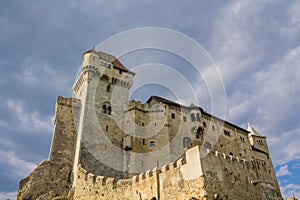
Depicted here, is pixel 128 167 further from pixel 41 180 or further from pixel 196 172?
pixel 196 172

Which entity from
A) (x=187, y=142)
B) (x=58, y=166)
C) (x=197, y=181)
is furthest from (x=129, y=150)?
(x=197, y=181)

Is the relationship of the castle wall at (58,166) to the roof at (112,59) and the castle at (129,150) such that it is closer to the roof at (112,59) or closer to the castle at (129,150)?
the castle at (129,150)

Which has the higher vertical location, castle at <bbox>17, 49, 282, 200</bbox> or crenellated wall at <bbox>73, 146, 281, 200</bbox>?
castle at <bbox>17, 49, 282, 200</bbox>

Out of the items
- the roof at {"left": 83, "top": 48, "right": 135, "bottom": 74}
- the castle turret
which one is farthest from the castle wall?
the roof at {"left": 83, "top": 48, "right": 135, "bottom": 74}

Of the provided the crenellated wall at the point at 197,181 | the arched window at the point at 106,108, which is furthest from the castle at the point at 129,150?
the arched window at the point at 106,108

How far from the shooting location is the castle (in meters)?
15.6

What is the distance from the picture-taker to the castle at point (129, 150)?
51.0 feet

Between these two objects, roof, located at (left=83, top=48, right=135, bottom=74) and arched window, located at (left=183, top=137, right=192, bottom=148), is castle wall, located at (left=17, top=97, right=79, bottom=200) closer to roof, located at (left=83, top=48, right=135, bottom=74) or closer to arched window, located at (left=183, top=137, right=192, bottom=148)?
roof, located at (left=83, top=48, right=135, bottom=74)

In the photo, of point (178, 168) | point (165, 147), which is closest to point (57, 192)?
point (165, 147)

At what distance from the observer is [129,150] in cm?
3309

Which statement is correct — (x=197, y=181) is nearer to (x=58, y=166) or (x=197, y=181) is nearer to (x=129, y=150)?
(x=129, y=150)

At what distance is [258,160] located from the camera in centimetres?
4831

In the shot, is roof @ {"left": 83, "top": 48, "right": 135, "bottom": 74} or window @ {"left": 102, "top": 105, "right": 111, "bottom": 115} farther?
roof @ {"left": 83, "top": 48, "right": 135, "bottom": 74}

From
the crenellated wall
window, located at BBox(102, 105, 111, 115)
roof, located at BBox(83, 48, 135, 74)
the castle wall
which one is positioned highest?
roof, located at BBox(83, 48, 135, 74)
